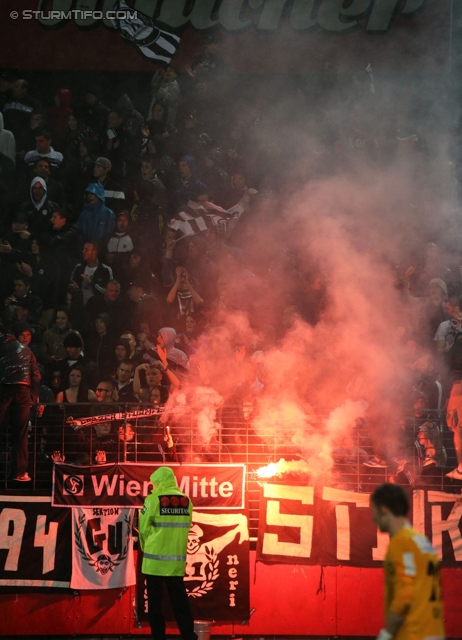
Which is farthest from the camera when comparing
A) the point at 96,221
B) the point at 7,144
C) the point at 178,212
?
the point at 7,144

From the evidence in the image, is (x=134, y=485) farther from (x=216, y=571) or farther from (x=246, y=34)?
(x=246, y=34)

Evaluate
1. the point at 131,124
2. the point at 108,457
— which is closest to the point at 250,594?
the point at 108,457

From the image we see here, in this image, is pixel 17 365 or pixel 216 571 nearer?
pixel 216 571

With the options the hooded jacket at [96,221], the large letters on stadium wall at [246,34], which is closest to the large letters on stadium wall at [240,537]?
the hooded jacket at [96,221]

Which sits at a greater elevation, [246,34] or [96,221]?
[246,34]

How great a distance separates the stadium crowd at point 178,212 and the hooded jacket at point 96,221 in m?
0.02

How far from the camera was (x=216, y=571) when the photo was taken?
25.1 feet

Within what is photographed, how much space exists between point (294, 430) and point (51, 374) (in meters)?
4.02

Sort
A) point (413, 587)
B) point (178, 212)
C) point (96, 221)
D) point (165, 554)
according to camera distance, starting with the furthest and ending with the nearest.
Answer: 1. point (178, 212)
2. point (96, 221)
3. point (165, 554)
4. point (413, 587)

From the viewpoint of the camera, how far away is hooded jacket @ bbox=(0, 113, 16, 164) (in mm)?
11859

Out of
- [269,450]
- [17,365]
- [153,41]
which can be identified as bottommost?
[269,450]

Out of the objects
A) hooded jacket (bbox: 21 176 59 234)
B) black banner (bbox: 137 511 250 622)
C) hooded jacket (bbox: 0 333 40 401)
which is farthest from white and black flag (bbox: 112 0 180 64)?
black banner (bbox: 137 511 250 622)

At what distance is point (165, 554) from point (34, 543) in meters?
1.89

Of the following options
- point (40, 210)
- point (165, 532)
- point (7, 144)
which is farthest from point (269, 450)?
point (7, 144)
